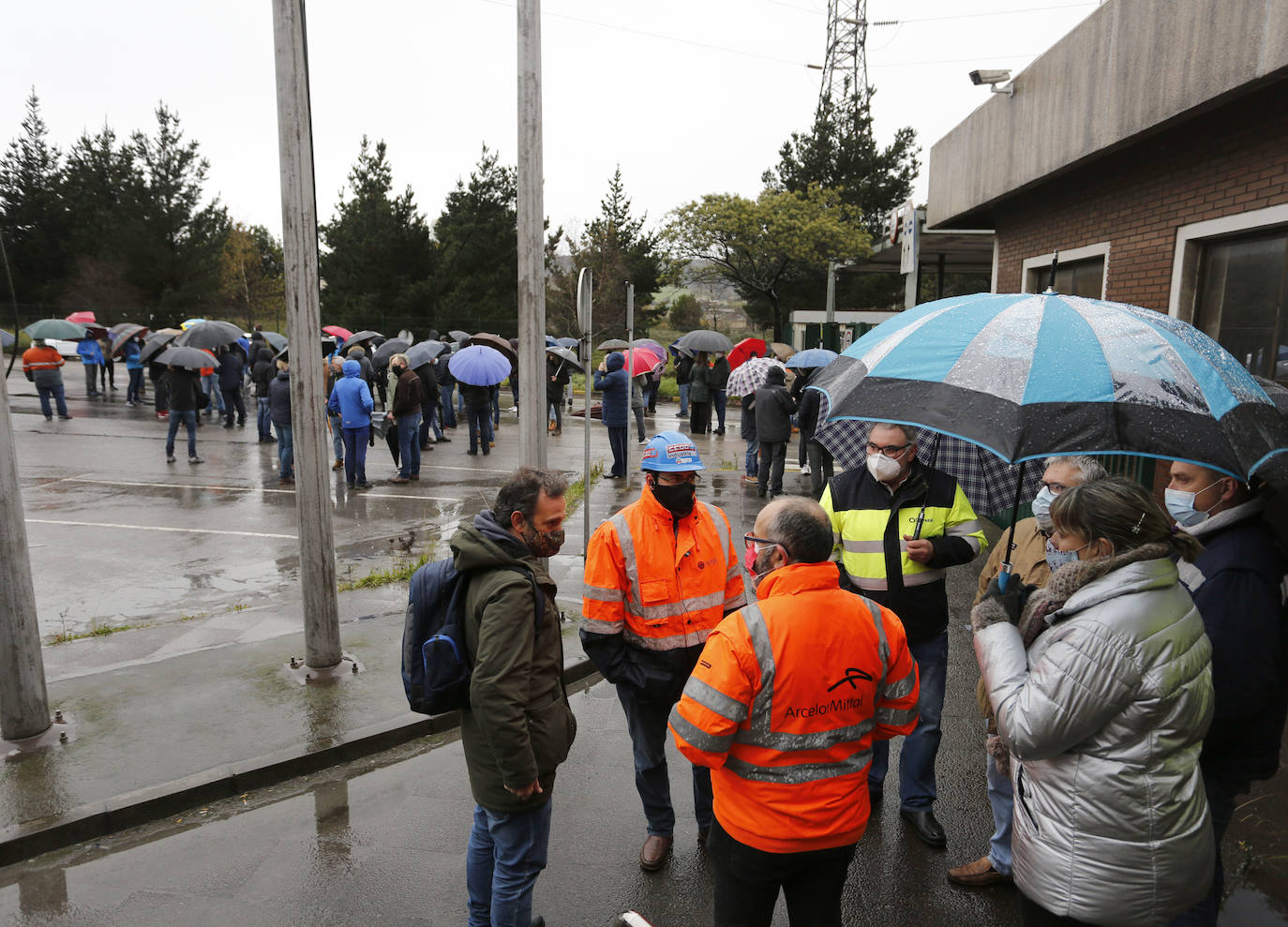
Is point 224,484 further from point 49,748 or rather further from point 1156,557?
point 1156,557

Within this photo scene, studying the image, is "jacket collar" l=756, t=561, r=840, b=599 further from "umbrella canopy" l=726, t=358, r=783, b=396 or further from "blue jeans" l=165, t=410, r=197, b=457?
"blue jeans" l=165, t=410, r=197, b=457

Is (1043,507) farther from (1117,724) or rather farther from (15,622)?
(15,622)

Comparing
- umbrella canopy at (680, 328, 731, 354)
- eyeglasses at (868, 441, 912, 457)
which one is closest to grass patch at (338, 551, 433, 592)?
eyeglasses at (868, 441, 912, 457)

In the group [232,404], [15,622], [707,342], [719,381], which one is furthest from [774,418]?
[232,404]

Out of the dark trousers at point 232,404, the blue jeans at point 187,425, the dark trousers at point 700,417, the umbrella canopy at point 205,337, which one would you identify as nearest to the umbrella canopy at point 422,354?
the umbrella canopy at point 205,337

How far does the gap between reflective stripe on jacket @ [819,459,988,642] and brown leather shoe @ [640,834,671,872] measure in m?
1.47

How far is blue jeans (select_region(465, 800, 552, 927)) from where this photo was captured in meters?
3.05

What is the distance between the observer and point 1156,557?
2.36 m

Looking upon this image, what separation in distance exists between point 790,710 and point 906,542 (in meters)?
1.66

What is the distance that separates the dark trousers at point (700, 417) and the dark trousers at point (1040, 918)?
1659 cm

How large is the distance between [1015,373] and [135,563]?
350 inches

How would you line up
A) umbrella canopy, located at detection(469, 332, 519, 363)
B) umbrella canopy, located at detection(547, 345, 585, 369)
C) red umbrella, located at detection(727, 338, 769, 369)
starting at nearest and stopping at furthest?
umbrella canopy, located at detection(547, 345, 585, 369), red umbrella, located at detection(727, 338, 769, 369), umbrella canopy, located at detection(469, 332, 519, 363)

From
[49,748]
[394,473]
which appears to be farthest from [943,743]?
[394,473]

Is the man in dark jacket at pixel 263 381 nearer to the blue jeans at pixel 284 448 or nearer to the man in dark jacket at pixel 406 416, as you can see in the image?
the blue jeans at pixel 284 448
